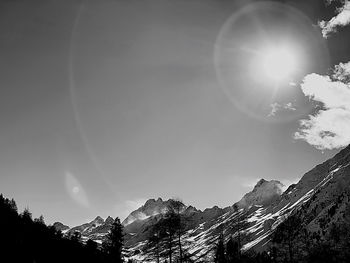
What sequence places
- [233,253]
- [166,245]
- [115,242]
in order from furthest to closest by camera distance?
[233,253]
[115,242]
[166,245]

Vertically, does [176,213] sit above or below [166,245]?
above

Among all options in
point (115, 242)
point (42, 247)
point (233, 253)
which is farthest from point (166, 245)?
point (42, 247)

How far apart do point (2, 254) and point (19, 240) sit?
33.5ft

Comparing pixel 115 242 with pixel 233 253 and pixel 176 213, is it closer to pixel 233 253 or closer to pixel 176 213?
pixel 233 253

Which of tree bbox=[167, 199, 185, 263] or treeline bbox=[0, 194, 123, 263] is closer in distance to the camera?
tree bbox=[167, 199, 185, 263]

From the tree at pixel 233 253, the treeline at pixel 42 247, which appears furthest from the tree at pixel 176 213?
the treeline at pixel 42 247

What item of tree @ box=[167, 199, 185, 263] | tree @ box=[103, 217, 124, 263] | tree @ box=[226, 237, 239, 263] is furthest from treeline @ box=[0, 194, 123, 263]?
tree @ box=[167, 199, 185, 263]

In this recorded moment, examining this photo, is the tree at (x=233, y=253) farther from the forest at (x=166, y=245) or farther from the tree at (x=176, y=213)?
the tree at (x=176, y=213)

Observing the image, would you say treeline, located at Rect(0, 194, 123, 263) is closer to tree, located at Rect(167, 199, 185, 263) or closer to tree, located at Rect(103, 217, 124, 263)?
tree, located at Rect(103, 217, 124, 263)

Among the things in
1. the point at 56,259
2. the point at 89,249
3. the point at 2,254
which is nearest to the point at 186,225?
the point at 2,254

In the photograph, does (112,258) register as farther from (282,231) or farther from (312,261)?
(312,261)

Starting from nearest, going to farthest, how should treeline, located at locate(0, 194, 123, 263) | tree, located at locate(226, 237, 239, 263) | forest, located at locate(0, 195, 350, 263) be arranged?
forest, located at locate(0, 195, 350, 263) < treeline, located at locate(0, 194, 123, 263) < tree, located at locate(226, 237, 239, 263)

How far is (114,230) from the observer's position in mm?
56312

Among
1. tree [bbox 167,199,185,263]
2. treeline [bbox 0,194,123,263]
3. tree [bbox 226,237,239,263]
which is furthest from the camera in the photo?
tree [bbox 226,237,239,263]
